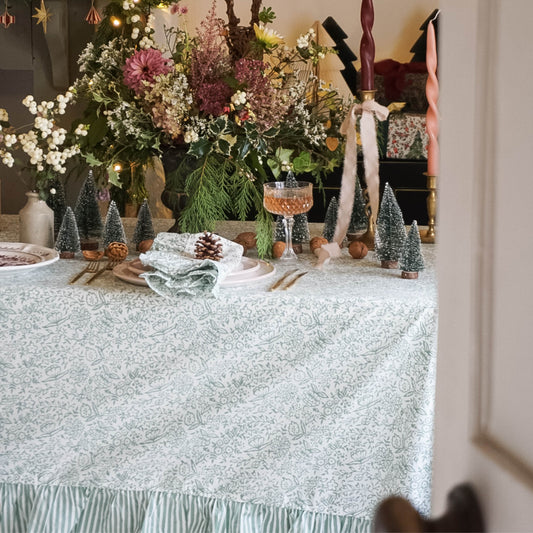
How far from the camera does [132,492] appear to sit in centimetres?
151

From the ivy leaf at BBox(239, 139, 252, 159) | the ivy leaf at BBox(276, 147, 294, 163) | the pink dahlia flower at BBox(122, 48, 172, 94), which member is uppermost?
the pink dahlia flower at BBox(122, 48, 172, 94)

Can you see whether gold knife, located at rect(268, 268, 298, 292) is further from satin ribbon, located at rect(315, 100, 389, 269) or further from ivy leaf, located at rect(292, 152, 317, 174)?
ivy leaf, located at rect(292, 152, 317, 174)

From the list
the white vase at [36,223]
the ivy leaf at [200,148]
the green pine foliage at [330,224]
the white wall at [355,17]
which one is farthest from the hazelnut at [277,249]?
the white wall at [355,17]

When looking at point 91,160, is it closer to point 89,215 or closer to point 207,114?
point 89,215

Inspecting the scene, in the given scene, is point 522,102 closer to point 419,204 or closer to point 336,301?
point 336,301

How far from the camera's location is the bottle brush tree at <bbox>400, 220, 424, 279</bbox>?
158 cm

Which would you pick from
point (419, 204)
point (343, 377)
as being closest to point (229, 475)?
point (343, 377)

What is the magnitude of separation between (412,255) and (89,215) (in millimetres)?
713

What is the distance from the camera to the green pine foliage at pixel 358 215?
1.87m

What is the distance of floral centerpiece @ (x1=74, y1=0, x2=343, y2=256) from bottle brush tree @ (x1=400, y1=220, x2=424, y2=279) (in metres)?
0.30

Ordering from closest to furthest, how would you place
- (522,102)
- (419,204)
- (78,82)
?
(522,102)
(78,82)
(419,204)

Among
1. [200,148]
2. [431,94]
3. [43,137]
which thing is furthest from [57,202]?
[431,94]

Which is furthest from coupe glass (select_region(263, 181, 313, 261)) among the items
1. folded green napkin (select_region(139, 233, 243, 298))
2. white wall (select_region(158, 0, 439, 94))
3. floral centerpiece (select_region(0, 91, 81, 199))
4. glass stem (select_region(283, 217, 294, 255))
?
white wall (select_region(158, 0, 439, 94))

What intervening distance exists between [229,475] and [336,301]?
1.21 feet
